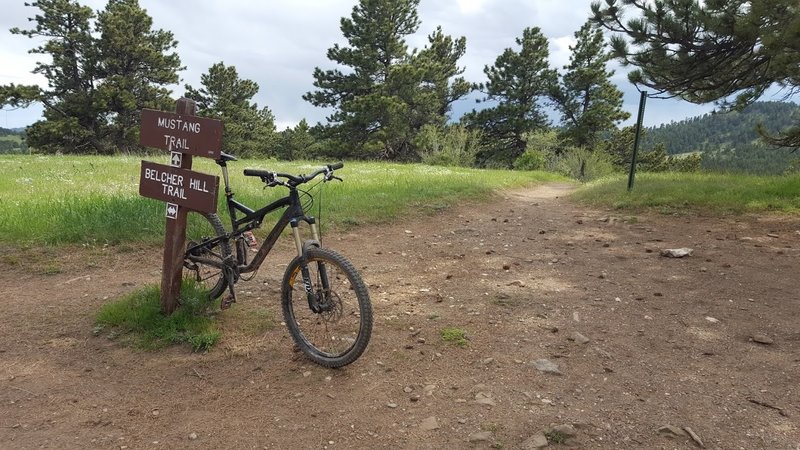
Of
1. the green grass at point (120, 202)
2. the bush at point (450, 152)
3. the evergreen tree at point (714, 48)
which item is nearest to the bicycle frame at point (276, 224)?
the green grass at point (120, 202)

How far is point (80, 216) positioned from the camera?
6.77 m

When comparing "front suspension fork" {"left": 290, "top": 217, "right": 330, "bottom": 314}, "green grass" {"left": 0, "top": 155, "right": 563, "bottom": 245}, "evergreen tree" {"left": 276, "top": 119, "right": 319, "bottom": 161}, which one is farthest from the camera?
"evergreen tree" {"left": 276, "top": 119, "right": 319, "bottom": 161}

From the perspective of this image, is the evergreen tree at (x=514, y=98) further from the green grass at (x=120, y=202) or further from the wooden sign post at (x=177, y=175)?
the wooden sign post at (x=177, y=175)

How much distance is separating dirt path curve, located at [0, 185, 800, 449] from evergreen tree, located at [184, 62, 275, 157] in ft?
166

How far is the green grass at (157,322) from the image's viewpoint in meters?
3.87

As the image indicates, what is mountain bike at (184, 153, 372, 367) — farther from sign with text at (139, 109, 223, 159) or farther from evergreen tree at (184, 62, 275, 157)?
evergreen tree at (184, 62, 275, 157)

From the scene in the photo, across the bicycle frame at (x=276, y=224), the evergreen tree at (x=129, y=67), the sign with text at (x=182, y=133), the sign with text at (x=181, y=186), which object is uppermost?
the evergreen tree at (x=129, y=67)

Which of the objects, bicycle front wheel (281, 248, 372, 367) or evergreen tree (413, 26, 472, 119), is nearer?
bicycle front wheel (281, 248, 372, 367)

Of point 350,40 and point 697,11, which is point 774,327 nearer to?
point 697,11

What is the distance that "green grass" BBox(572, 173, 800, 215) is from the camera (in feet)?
29.9

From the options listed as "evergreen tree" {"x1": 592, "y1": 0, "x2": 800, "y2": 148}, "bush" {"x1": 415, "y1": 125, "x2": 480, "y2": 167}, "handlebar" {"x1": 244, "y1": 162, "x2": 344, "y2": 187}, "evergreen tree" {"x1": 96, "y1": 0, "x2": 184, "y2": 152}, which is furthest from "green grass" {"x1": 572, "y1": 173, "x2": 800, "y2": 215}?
"evergreen tree" {"x1": 96, "y1": 0, "x2": 184, "y2": 152}

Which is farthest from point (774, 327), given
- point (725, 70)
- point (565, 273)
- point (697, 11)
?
point (725, 70)

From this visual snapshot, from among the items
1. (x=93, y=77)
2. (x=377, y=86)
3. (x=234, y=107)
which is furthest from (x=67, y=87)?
(x=377, y=86)

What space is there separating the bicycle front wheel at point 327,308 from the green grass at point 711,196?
312 inches
